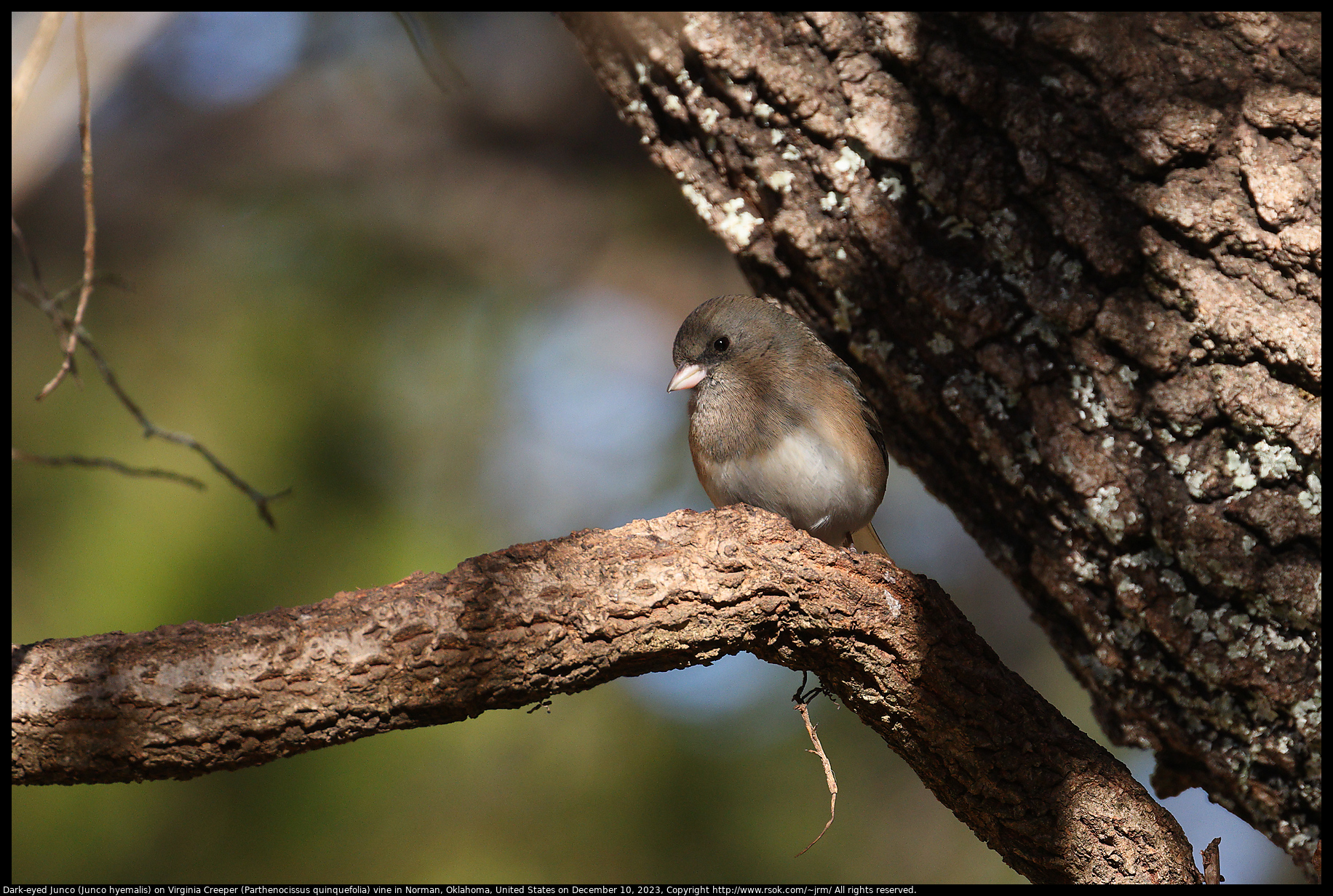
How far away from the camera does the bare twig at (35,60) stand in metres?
1.71

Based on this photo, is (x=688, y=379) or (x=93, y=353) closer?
(x=93, y=353)

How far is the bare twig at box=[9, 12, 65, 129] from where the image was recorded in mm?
1710

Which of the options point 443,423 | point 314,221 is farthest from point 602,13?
point 314,221

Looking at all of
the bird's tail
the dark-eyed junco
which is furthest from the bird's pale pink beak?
the bird's tail

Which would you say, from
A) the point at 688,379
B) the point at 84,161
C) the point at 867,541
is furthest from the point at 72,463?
the point at 867,541

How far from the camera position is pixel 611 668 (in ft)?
5.28

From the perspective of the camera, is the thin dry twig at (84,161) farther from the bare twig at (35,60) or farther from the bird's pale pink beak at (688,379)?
the bird's pale pink beak at (688,379)

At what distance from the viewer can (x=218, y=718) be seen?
1.46 m

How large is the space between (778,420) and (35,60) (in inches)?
68.2

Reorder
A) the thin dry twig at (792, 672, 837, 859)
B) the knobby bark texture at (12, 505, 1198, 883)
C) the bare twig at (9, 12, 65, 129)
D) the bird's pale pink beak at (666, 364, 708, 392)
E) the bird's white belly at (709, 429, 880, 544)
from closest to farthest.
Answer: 1. the knobby bark texture at (12, 505, 1198, 883)
2. the bare twig at (9, 12, 65, 129)
3. the thin dry twig at (792, 672, 837, 859)
4. the bird's white belly at (709, 429, 880, 544)
5. the bird's pale pink beak at (666, 364, 708, 392)

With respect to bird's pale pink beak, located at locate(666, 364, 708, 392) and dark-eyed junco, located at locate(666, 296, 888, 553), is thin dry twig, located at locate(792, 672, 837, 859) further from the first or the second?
bird's pale pink beak, located at locate(666, 364, 708, 392)

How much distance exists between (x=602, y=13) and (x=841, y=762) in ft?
12.1

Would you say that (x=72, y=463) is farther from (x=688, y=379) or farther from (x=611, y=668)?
(x=688, y=379)

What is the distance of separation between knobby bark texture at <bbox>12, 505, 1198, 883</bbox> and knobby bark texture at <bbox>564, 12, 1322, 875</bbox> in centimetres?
41
